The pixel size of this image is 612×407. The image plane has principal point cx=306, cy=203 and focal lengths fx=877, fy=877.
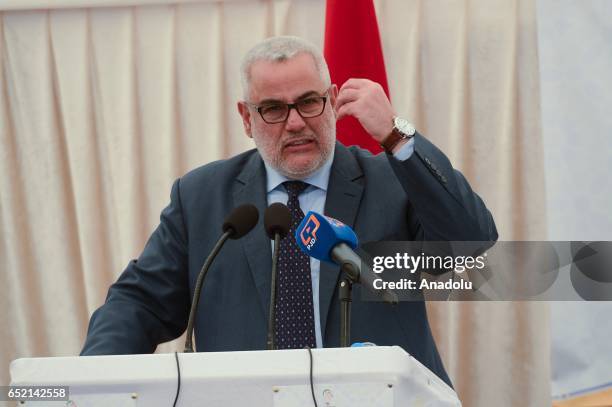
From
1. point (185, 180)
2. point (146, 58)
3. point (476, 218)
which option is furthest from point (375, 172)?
point (146, 58)

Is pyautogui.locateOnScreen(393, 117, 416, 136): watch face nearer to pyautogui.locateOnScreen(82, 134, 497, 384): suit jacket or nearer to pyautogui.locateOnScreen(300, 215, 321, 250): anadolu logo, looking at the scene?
pyautogui.locateOnScreen(82, 134, 497, 384): suit jacket

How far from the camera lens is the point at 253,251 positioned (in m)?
2.54

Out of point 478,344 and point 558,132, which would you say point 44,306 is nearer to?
point 478,344

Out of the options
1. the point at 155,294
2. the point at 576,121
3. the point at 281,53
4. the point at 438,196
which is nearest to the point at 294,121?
the point at 281,53

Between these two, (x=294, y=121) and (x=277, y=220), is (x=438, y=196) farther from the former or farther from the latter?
(x=277, y=220)

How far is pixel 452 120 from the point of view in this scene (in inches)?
150

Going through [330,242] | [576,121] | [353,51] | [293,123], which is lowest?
[330,242]

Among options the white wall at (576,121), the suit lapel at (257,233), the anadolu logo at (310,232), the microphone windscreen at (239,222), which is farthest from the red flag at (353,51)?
the anadolu logo at (310,232)

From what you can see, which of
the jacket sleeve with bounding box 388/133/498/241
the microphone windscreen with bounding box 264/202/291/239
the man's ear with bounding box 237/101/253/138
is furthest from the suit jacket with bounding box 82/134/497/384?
the microphone windscreen with bounding box 264/202/291/239

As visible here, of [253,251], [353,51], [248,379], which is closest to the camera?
[248,379]

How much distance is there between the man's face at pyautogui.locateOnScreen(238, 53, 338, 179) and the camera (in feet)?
8.21

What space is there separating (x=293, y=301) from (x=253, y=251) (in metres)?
0.21

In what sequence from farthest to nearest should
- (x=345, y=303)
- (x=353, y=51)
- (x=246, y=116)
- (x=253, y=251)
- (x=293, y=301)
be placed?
1. (x=353, y=51)
2. (x=246, y=116)
3. (x=253, y=251)
4. (x=293, y=301)
5. (x=345, y=303)

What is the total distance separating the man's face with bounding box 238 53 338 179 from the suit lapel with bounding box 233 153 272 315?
3.8 inches
